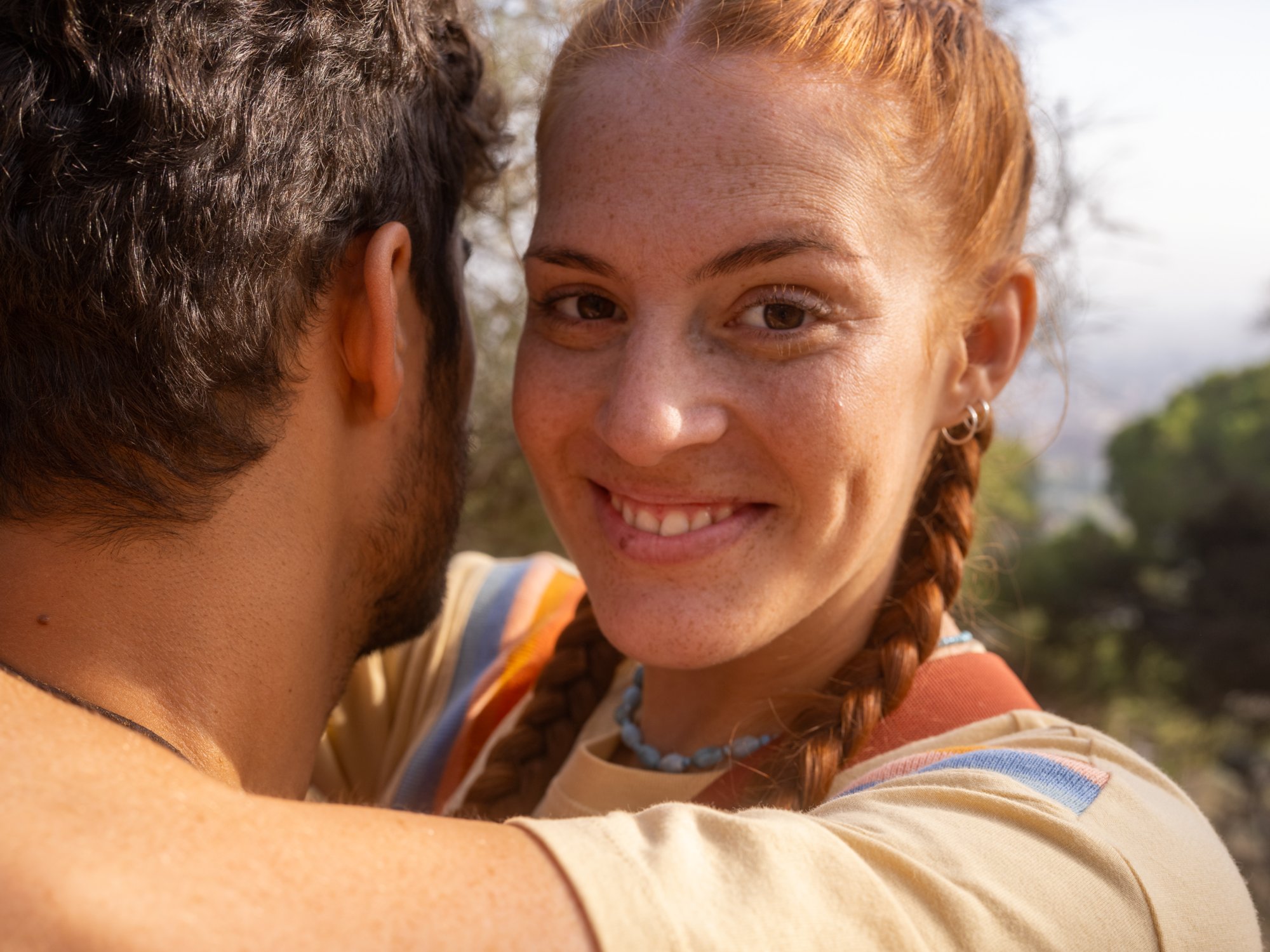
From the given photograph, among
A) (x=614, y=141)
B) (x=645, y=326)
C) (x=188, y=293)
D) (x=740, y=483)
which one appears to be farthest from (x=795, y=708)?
(x=188, y=293)

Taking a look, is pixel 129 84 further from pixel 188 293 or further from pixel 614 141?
pixel 614 141

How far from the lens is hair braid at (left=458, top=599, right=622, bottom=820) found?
7.18 feet

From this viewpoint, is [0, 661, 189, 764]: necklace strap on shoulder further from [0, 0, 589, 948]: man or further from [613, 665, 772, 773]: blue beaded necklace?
[613, 665, 772, 773]: blue beaded necklace

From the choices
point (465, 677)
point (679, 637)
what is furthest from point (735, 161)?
point (465, 677)

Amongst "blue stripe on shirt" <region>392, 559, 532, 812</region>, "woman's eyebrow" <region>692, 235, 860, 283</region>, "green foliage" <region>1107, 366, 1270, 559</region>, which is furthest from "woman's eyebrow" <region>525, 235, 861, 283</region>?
"green foliage" <region>1107, 366, 1270, 559</region>

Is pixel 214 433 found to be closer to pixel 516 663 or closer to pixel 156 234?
pixel 156 234

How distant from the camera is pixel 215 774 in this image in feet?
5.30

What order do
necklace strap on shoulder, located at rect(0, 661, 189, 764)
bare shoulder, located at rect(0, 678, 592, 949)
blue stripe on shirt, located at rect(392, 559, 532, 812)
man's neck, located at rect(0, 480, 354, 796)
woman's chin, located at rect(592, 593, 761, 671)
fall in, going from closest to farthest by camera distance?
1. bare shoulder, located at rect(0, 678, 592, 949)
2. necklace strap on shoulder, located at rect(0, 661, 189, 764)
3. man's neck, located at rect(0, 480, 354, 796)
4. woman's chin, located at rect(592, 593, 761, 671)
5. blue stripe on shirt, located at rect(392, 559, 532, 812)

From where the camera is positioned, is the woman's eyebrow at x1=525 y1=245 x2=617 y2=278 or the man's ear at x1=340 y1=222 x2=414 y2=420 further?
the woman's eyebrow at x1=525 y1=245 x2=617 y2=278

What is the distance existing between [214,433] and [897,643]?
3.81 feet

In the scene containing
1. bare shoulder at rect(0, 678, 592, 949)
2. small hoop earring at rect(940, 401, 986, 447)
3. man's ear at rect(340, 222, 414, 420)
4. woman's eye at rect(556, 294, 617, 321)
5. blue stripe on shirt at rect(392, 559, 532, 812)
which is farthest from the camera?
blue stripe on shirt at rect(392, 559, 532, 812)

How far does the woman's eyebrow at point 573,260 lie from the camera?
191 cm

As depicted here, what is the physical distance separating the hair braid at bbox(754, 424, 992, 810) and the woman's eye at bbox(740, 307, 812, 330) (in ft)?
1.71

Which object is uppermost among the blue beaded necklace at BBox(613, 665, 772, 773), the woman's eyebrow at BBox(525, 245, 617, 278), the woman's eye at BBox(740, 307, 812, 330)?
the woman's eyebrow at BBox(525, 245, 617, 278)
